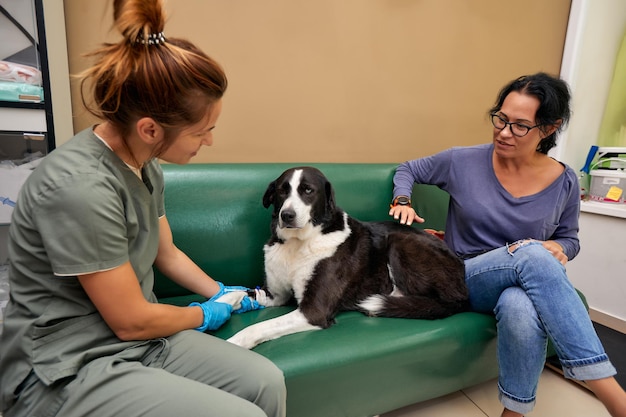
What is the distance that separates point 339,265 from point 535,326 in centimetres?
73

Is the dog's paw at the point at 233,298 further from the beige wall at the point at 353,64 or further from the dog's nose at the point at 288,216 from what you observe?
the beige wall at the point at 353,64

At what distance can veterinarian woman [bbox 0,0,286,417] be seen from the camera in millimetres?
755

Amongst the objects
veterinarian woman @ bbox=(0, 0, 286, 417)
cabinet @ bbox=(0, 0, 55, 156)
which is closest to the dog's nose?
veterinarian woman @ bbox=(0, 0, 286, 417)

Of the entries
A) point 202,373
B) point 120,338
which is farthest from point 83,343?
point 202,373

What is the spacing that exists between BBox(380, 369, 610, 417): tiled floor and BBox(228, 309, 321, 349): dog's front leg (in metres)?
0.61

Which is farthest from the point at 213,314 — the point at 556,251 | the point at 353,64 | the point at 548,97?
the point at 353,64

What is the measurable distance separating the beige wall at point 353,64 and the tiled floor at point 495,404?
145 centimetres

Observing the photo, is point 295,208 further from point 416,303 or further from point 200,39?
point 200,39

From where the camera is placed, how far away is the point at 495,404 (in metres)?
1.64

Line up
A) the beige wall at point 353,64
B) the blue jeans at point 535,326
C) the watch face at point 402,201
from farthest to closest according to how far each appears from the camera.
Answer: the beige wall at point 353,64 → the watch face at point 402,201 → the blue jeans at point 535,326

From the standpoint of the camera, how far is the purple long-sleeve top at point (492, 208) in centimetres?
158

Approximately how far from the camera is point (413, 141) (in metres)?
2.54

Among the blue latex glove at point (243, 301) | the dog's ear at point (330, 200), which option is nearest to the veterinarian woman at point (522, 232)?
the dog's ear at point (330, 200)

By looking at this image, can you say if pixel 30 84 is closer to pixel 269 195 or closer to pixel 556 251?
pixel 269 195
